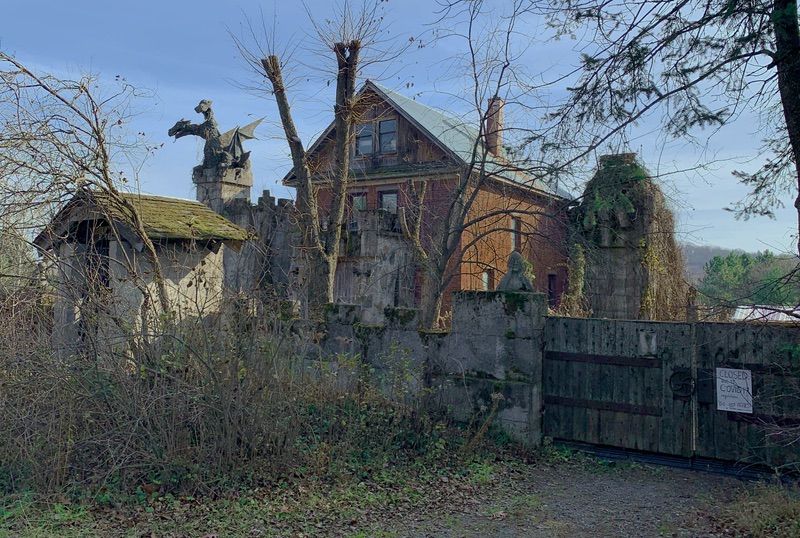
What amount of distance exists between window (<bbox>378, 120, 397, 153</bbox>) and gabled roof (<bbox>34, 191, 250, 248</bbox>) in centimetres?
1321

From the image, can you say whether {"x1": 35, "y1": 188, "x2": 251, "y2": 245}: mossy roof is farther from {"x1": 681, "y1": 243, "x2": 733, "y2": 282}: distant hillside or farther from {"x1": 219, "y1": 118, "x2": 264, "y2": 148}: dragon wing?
{"x1": 681, "y1": 243, "x2": 733, "y2": 282}: distant hillside

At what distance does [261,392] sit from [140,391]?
4.27 ft

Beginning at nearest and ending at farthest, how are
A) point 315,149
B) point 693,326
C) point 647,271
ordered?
point 693,326 < point 647,271 < point 315,149

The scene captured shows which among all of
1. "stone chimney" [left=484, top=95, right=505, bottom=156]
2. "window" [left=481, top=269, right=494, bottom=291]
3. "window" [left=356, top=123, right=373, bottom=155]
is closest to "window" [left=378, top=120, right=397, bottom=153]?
"window" [left=356, top=123, right=373, bottom=155]

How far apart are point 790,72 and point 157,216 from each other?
11.4 metres

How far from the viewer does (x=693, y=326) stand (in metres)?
8.18

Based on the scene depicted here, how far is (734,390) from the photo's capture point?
784 centimetres

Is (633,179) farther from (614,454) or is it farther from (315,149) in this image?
(315,149)

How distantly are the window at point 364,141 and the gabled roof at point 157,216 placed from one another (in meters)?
13.5

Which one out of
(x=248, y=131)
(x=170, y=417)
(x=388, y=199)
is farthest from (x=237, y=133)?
(x=170, y=417)

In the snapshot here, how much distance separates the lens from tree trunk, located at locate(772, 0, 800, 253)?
6.66 meters

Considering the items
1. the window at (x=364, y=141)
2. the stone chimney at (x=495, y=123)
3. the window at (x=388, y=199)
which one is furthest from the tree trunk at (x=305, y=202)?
the window at (x=364, y=141)

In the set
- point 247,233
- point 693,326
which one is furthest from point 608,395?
point 247,233

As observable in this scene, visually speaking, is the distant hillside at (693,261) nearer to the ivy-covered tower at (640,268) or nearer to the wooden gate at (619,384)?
the ivy-covered tower at (640,268)
